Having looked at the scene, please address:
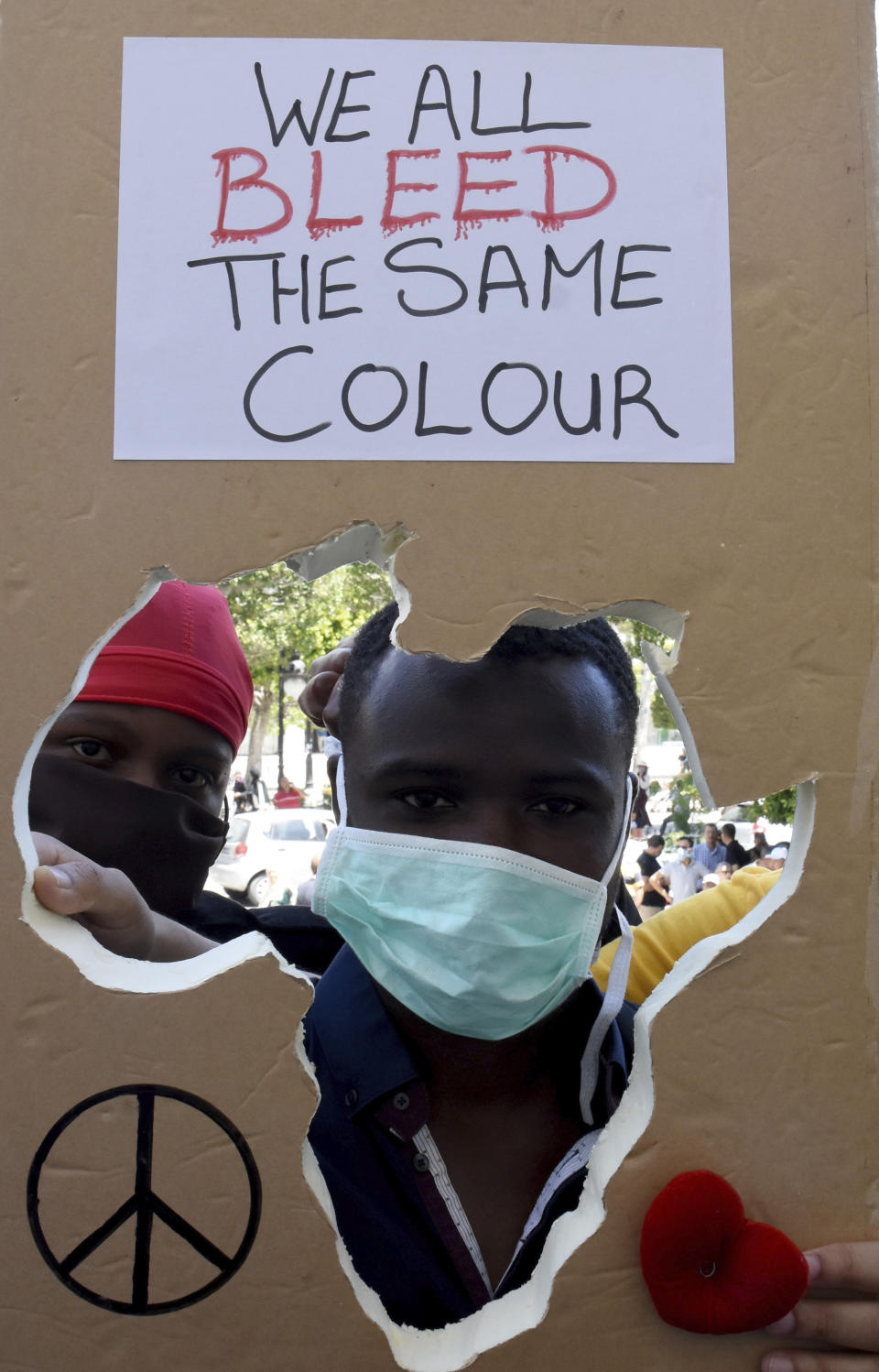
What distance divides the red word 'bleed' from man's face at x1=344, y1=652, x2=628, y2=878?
604 millimetres

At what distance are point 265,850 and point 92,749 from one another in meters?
10.3

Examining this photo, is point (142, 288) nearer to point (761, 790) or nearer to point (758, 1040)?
point (761, 790)

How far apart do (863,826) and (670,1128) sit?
0.30m

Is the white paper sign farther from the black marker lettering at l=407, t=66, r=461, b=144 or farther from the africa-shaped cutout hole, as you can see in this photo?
the africa-shaped cutout hole

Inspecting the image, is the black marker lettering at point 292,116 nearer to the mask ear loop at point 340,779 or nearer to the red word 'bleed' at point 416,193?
the red word 'bleed' at point 416,193

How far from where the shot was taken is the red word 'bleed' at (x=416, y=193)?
34.4 inches

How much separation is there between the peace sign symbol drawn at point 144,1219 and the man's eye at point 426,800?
566mm

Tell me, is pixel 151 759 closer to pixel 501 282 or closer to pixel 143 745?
pixel 143 745

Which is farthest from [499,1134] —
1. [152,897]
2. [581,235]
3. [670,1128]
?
[581,235]

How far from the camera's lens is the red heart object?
819mm

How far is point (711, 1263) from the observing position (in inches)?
32.9

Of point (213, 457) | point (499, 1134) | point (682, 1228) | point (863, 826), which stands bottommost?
point (499, 1134)

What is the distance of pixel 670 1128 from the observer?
85cm

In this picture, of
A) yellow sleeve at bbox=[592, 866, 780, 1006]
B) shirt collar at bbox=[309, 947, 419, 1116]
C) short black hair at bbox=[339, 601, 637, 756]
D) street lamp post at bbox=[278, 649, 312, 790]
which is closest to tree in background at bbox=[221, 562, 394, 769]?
street lamp post at bbox=[278, 649, 312, 790]
